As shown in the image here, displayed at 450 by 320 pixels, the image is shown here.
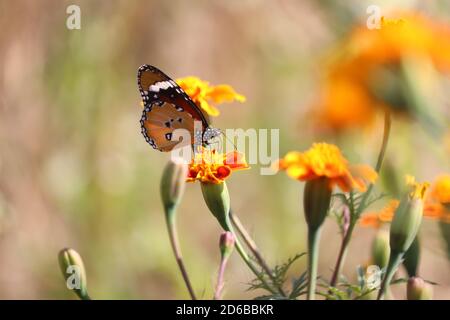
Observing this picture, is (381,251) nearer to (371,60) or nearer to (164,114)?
(371,60)

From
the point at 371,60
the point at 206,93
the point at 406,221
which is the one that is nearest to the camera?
the point at 371,60

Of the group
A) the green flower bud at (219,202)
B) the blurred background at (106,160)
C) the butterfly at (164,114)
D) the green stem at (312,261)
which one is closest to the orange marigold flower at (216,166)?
the green flower bud at (219,202)

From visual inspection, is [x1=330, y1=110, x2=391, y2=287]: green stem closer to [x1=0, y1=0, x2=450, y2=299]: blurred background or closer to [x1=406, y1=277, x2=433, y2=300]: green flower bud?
[x1=406, y1=277, x2=433, y2=300]: green flower bud

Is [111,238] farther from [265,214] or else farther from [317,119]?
[317,119]

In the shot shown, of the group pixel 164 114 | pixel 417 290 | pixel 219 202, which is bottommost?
pixel 417 290

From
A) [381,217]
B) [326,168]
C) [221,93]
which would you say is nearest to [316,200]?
[326,168]

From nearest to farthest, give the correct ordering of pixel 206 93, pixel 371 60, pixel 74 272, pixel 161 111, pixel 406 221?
1. pixel 371 60
2. pixel 406 221
3. pixel 74 272
4. pixel 206 93
5. pixel 161 111

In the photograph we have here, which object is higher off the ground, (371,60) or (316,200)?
(371,60)

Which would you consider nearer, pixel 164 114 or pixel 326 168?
pixel 326 168
